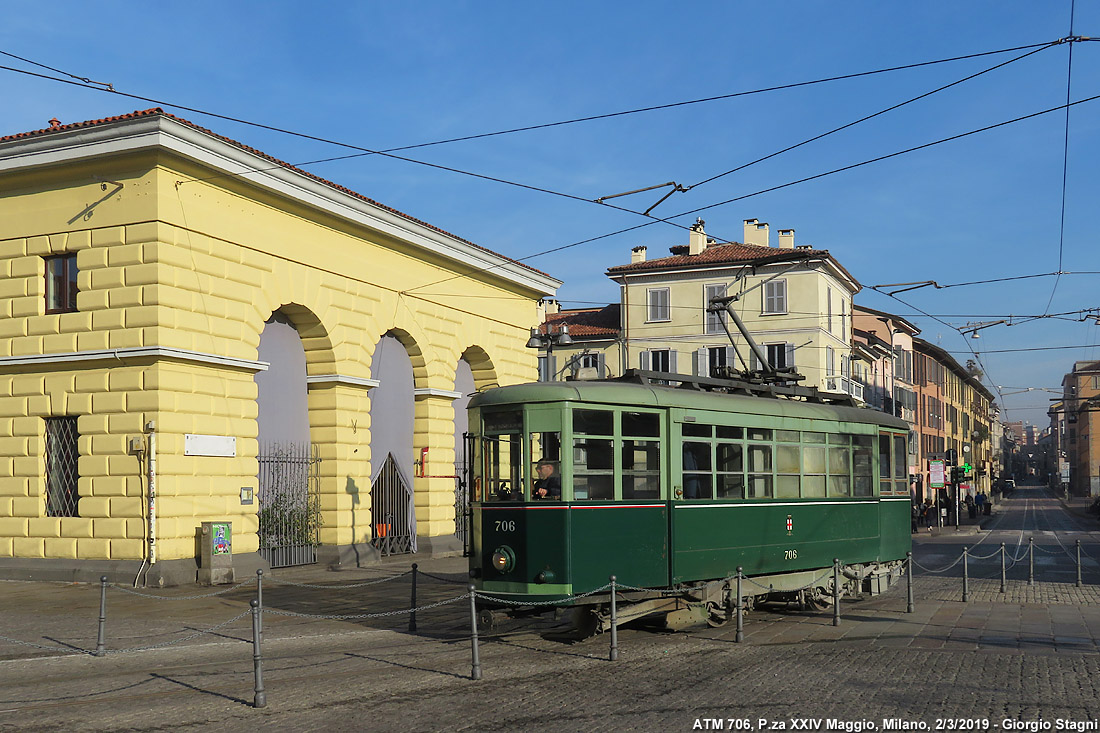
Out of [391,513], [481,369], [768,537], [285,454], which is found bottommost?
[391,513]

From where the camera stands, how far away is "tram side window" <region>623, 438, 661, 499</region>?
12492 millimetres

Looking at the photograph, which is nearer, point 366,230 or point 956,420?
point 366,230

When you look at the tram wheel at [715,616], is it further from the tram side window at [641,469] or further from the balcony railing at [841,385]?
the balcony railing at [841,385]

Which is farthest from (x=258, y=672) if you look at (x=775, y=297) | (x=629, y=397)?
(x=775, y=297)

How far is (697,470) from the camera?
1323 cm

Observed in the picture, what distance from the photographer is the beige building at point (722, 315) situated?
168 ft

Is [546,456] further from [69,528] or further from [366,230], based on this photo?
[366,230]

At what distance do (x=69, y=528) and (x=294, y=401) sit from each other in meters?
5.12

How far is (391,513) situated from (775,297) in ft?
102

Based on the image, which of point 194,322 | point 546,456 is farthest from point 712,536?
point 194,322

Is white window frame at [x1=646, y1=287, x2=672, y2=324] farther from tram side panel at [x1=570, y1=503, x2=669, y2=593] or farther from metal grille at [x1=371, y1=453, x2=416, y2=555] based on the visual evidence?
tram side panel at [x1=570, y1=503, x2=669, y2=593]

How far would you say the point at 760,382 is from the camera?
53.9ft

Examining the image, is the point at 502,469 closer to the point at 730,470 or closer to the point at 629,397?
the point at 629,397

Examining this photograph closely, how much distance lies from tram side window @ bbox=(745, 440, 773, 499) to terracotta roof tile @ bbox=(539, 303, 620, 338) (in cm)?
4011
